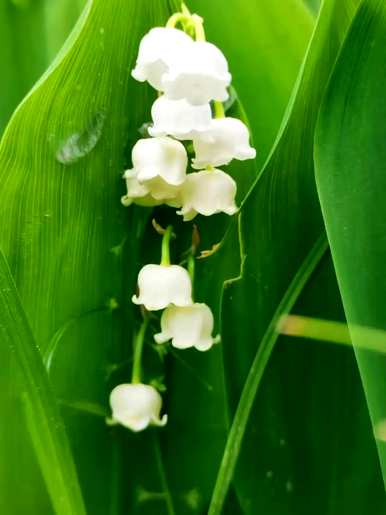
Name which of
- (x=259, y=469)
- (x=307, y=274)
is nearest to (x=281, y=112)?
(x=307, y=274)

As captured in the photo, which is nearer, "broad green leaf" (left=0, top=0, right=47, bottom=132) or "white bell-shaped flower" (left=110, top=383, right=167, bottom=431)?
"white bell-shaped flower" (left=110, top=383, right=167, bottom=431)

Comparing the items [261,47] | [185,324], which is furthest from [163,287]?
[261,47]

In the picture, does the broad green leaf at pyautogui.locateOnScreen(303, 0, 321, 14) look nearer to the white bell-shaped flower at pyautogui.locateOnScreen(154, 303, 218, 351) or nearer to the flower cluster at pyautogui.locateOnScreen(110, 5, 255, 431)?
the flower cluster at pyautogui.locateOnScreen(110, 5, 255, 431)

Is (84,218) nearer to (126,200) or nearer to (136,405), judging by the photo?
(126,200)

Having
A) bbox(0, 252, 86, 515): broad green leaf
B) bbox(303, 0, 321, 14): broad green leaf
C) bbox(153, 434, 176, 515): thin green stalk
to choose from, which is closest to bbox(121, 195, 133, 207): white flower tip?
bbox(0, 252, 86, 515): broad green leaf

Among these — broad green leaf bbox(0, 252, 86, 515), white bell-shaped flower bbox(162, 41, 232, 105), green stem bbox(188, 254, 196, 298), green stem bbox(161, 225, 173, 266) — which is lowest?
broad green leaf bbox(0, 252, 86, 515)

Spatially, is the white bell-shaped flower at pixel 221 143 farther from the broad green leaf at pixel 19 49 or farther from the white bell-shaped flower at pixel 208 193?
the broad green leaf at pixel 19 49
